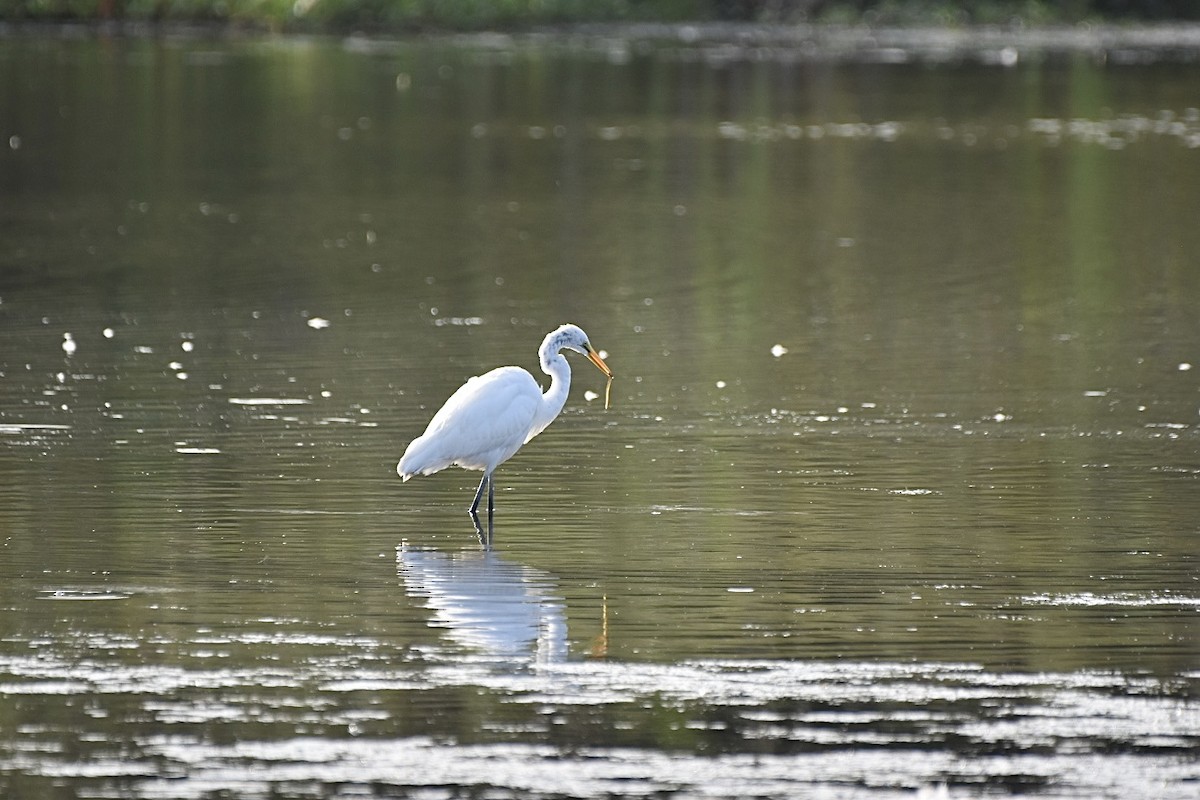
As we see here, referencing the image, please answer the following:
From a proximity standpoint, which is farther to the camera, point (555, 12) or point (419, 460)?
point (555, 12)

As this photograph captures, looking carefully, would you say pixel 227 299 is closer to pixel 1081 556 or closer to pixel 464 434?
pixel 464 434

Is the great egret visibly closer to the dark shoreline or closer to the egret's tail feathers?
the egret's tail feathers

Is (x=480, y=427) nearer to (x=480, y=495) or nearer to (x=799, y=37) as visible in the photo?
(x=480, y=495)

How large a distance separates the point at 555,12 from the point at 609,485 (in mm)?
55370

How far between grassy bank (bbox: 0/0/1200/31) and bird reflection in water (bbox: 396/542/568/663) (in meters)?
52.5

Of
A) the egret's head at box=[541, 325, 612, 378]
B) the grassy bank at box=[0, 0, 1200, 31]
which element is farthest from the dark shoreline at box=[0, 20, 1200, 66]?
the egret's head at box=[541, 325, 612, 378]

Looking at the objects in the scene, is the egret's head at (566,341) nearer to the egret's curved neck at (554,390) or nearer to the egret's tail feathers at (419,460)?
the egret's curved neck at (554,390)

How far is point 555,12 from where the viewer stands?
216 feet

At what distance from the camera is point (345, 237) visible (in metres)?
22.3

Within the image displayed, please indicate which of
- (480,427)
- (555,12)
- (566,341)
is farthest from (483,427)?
(555,12)

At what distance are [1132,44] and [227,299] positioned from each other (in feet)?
149

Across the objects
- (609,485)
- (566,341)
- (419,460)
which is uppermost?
(566,341)

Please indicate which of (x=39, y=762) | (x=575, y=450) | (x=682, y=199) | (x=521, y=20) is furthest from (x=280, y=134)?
(x=521, y=20)

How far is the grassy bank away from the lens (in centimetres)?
6103
